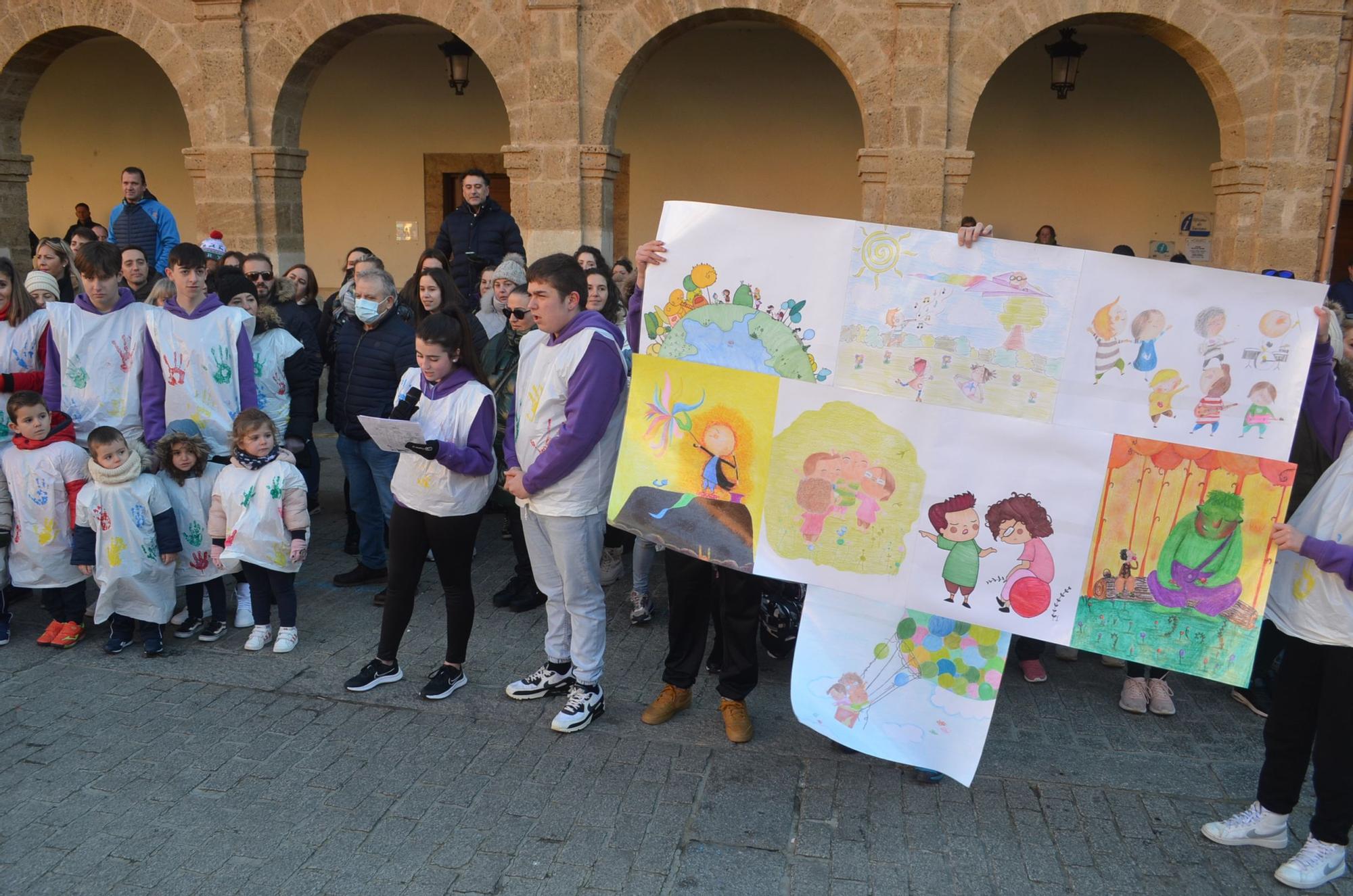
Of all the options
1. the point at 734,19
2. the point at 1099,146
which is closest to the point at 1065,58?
the point at 1099,146

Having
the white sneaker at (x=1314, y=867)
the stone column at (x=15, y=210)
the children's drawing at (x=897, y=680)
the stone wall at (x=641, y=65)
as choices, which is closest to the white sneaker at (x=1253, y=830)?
the white sneaker at (x=1314, y=867)

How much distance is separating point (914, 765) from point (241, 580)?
11.6 ft

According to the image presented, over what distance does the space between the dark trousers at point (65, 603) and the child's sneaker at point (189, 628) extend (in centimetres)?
47

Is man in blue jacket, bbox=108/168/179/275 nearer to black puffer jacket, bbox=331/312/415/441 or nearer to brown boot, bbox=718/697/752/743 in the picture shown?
black puffer jacket, bbox=331/312/415/441

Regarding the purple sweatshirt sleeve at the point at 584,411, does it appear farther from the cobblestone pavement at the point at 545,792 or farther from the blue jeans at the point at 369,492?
the blue jeans at the point at 369,492

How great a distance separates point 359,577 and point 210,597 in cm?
85

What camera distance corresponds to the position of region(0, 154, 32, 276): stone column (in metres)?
10.2

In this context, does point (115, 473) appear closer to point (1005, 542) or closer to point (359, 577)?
point (359, 577)

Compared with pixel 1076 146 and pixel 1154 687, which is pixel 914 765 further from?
pixel 1076 146

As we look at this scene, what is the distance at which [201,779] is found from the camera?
3.50 m

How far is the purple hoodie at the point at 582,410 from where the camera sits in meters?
3.62

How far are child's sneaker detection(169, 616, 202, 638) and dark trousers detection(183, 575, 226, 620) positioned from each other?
15 mm

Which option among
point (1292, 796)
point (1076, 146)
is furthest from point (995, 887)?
point (1076, 146)

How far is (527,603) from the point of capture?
5.21 metres
